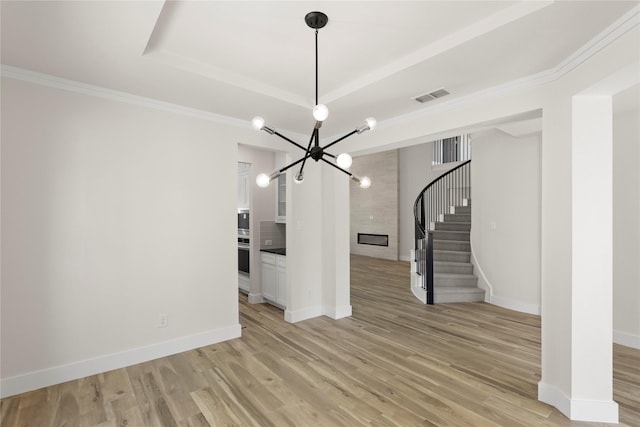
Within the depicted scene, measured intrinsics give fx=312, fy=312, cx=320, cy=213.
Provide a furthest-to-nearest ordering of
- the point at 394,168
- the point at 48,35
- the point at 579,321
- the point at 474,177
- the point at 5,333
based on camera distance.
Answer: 1. the point at 394,168
2. the point at 474,177
3. the point at 5,333
4. the point at 579,321
5. the point at 48,35

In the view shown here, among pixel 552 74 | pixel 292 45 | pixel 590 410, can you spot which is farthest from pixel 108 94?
pixel 590 410

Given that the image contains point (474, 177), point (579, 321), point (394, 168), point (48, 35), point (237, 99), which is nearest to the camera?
point (48, 35)

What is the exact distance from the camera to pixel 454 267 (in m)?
5.78

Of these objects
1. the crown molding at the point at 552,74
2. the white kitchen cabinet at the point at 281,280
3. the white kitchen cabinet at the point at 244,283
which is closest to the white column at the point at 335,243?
the white kitchen cabinet at the point at 281,280

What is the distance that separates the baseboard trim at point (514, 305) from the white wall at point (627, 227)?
1029mm

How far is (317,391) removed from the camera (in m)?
2.71

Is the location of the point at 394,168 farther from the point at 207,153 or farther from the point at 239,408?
the point at 239,408

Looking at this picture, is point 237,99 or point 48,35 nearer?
point 48,35

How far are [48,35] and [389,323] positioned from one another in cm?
455

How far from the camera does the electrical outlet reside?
334cm

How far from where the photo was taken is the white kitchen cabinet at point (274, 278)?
4790 millimetres

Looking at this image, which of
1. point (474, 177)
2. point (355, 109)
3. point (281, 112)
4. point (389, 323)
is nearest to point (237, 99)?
point (281, 112)

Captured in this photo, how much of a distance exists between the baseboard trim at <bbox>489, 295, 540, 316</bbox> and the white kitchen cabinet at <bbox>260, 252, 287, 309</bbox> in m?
3.50

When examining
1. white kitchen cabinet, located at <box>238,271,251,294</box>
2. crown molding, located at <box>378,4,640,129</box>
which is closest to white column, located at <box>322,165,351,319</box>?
crown molding, located at <box>378,4,640,129</box>
